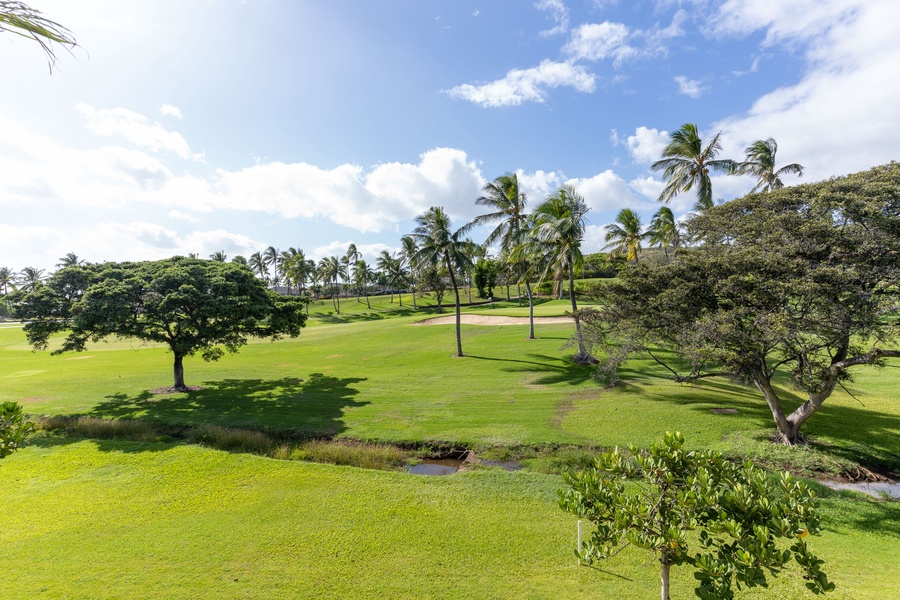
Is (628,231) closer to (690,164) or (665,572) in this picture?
(690,164)

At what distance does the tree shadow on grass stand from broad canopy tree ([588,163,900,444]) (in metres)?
7.91

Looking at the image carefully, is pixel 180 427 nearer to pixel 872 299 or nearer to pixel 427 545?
pixel 427 545

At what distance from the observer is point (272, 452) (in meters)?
13.3

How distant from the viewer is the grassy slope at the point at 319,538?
21.8 feet

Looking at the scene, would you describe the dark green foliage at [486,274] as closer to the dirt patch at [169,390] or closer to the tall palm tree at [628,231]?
the tall palm tree at [628,231]

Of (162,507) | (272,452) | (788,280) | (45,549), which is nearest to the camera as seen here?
(45,549)

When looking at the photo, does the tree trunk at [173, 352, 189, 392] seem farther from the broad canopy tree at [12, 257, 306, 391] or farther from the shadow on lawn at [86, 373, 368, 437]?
the shadow on lawn at [86, 373, 368, 437]

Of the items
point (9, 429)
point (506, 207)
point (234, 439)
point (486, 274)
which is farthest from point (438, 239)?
point (486, 274)

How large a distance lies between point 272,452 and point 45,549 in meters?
5.91

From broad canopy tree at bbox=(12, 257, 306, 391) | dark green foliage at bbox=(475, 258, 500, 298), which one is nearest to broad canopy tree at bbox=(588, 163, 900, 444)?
broad canopy tree at bbox=(12, 257, 306, 391)

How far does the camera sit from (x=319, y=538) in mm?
8062

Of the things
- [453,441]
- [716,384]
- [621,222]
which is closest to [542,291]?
[621,222]

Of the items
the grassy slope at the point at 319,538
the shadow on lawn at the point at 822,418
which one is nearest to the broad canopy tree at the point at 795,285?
the shadow on lawn at the point at 822,418

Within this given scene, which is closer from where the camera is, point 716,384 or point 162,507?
point 162,507
